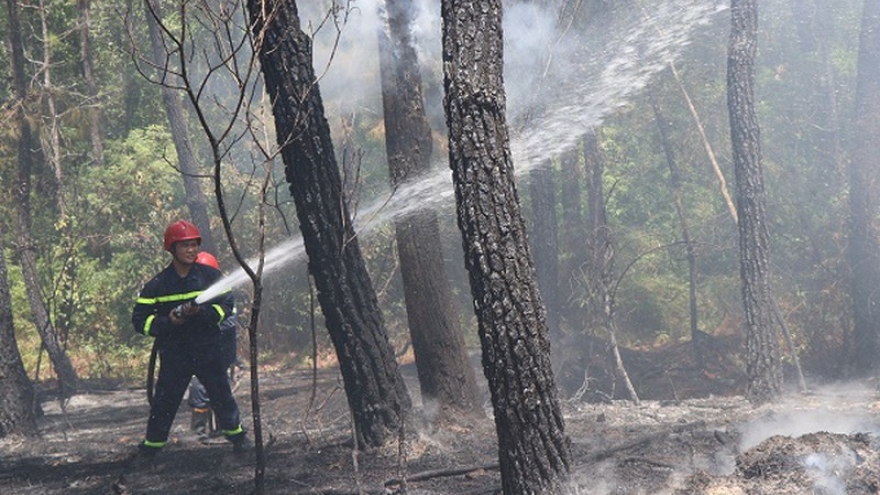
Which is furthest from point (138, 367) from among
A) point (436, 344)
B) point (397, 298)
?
point (436, 344)

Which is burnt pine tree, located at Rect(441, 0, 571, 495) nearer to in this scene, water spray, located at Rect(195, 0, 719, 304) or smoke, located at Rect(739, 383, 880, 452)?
smoke, located at Rect(739, 383, 880, 452)

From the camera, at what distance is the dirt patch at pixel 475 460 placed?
5.80 meters

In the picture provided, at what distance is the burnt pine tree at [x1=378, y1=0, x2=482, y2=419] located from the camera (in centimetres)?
826

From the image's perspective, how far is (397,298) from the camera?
17.5m

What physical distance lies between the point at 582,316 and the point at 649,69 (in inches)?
216

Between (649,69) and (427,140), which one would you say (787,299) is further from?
(427,140)

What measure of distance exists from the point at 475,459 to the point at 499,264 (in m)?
2.93

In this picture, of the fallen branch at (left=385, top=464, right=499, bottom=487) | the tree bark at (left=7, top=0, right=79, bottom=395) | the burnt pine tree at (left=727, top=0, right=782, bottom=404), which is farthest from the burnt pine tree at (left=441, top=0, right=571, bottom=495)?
the tree bark at (left=7, top=0, right=79, bottom=395)

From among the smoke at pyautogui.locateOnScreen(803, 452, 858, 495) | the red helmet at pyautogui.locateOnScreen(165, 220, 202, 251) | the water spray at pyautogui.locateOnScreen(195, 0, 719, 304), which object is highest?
the water spray at pyautogui.locateOnScreen(195, 0, 719, 304)

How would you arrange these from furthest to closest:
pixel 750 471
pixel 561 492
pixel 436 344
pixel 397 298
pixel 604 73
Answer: pixel 397 298
pixel 604 73
pixel 436 344
pixel 750 471
pixel 561 492

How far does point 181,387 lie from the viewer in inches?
283

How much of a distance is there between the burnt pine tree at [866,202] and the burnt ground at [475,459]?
3.27 metres

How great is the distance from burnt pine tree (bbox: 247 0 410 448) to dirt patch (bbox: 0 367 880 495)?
281 millimetres

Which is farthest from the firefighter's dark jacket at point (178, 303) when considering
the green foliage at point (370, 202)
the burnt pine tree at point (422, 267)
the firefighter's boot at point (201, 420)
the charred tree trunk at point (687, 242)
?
the charred tree trunk at point (687, 242)
